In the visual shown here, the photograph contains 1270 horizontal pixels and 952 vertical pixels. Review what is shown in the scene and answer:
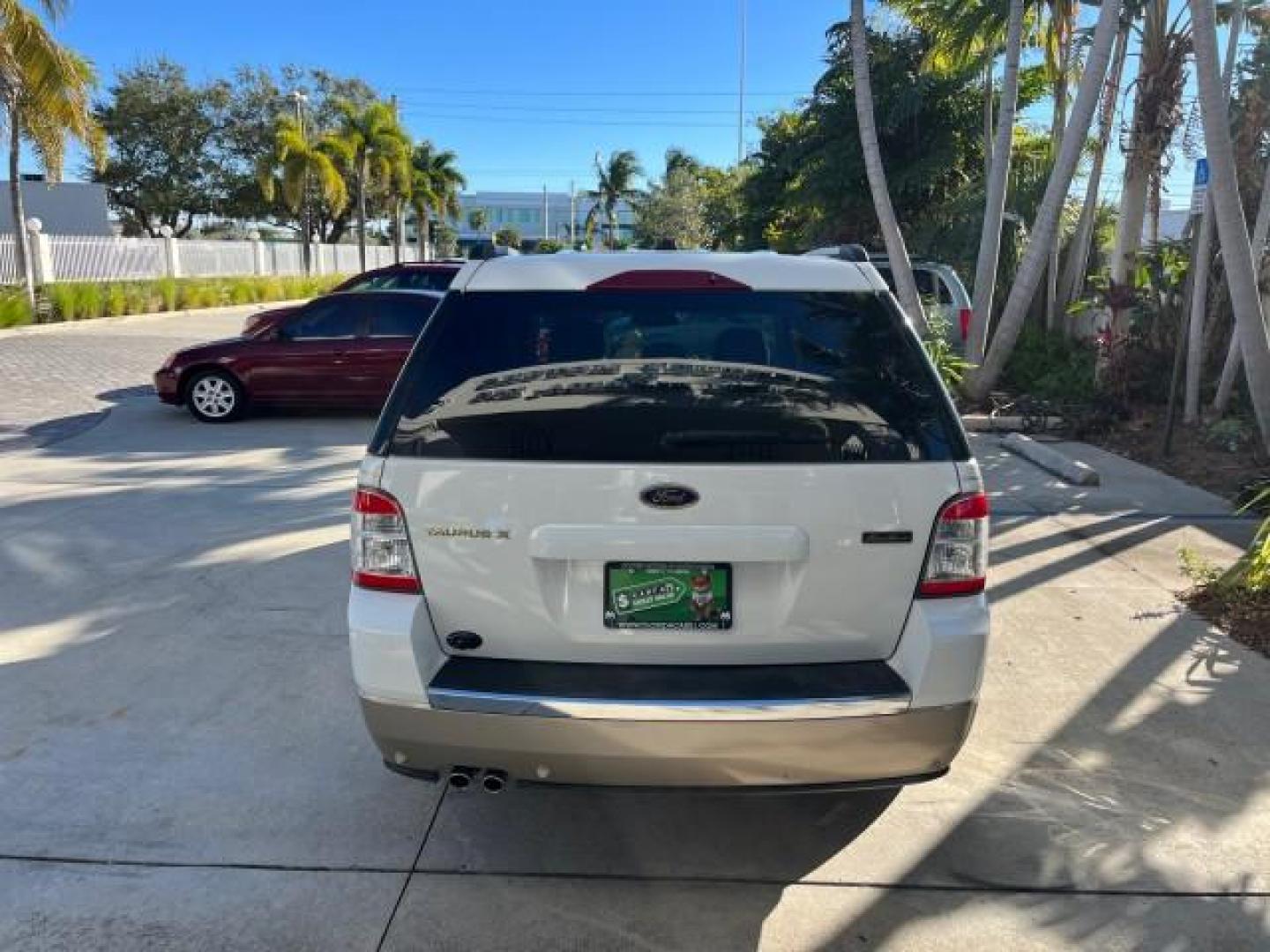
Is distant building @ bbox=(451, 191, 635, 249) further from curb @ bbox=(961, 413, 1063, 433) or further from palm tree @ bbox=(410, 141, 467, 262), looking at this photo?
curb @ bbox=(961, 413, 1063, 433)

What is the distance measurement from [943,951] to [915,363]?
1683 millimetres

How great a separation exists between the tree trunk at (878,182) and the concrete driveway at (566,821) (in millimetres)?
6494

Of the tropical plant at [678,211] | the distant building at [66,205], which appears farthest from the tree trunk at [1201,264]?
the tropical plant at [678,211]

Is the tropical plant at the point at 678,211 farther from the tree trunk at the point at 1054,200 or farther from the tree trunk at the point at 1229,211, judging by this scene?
the tree trunk at the point at 1229,211

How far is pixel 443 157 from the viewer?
56.8 meters

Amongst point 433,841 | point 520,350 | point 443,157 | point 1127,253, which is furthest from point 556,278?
point 443,157

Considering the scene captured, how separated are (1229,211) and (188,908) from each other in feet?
26.7

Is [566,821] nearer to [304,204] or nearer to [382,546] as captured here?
[382,546]

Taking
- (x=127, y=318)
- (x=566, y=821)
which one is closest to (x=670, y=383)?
(x=566, y=821)

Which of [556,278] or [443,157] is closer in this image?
[556,278]

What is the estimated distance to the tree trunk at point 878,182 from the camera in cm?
1155

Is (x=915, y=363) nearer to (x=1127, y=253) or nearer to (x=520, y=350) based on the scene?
(x=520, y=350)

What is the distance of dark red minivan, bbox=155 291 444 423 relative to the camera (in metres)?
11.5

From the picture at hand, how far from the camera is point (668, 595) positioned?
9.11 ft
